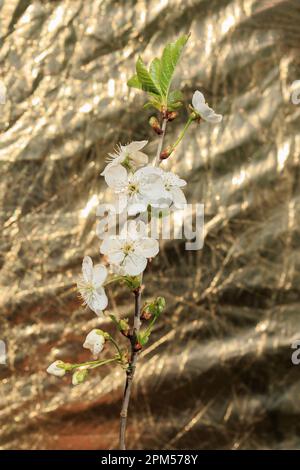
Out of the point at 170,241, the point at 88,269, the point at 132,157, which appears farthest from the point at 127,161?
the point at 170,241

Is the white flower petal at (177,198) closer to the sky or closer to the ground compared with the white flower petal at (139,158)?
closer to the ground

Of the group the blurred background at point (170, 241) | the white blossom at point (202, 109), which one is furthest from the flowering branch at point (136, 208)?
the blurred background at point (170, 241)

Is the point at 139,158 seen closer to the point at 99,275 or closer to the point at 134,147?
the point at 134,147

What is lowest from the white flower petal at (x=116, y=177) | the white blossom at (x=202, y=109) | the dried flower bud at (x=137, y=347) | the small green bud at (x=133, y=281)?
the dried flower bud at (x=137, y=347)

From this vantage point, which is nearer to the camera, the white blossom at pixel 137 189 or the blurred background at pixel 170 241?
the white blossom at pixel 137 189

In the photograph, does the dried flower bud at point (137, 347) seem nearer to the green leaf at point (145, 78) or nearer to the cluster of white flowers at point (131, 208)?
the cluster of white flowers at point (131, 208)

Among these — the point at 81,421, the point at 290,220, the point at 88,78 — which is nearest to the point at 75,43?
the point at 88,78

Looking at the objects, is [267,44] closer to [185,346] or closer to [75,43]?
[75,43]

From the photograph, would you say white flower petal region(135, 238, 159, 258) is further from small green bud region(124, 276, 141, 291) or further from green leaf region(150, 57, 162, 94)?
green leaf region(150, 57, 162, 94)
